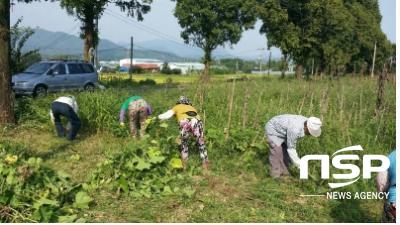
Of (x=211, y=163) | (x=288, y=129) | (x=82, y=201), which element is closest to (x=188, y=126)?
(x=211, y=163)

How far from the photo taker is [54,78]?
1758 centimetres

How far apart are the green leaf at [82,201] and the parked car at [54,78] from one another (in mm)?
10423

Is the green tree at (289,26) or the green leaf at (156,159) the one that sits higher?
the green tree at (289,26)

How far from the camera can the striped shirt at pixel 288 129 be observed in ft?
22.3

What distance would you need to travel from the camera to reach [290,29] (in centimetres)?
3005

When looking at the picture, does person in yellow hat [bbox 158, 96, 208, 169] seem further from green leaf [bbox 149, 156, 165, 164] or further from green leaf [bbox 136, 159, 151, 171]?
green leaf [bbox 136, 159, 151, 171]

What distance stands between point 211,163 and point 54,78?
11.2 meters

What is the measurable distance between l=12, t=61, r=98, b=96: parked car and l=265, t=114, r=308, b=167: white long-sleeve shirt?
983 centimetres

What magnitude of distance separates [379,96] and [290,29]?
66.4 feet

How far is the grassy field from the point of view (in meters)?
5.98

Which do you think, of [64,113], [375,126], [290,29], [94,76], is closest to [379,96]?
[375,126]

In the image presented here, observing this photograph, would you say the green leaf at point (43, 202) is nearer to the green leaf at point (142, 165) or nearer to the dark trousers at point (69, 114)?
the green leaf at point (142, 165)

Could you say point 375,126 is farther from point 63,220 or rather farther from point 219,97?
point 63,220

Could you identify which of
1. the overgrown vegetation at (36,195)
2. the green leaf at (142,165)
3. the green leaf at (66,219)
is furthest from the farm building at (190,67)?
the green leaf at (66,219)
